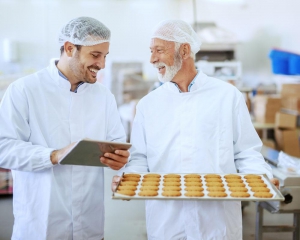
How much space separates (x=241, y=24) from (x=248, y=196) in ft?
20.6

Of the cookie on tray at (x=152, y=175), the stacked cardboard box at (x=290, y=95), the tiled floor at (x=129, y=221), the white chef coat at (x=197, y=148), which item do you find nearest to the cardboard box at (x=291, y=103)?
the stacked cardboard box at (x=290, y=95)

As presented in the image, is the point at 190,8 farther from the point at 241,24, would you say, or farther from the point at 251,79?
the point at 251,79

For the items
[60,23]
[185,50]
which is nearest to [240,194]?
[185,50]

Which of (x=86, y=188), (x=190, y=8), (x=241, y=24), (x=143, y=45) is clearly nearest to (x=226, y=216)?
(x=86, y=188)

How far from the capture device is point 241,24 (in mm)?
7230

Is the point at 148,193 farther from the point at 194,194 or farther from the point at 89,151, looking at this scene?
the point at 89,151

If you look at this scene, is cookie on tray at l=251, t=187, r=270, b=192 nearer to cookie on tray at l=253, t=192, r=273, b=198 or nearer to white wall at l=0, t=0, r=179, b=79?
cookie on tray at l=253, t=192, r=273, b=198

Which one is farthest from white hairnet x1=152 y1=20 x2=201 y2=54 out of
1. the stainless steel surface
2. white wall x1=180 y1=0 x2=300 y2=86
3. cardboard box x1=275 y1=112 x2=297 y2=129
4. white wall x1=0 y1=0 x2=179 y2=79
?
white wall x1=0 y1=0 x2=179 y2=79

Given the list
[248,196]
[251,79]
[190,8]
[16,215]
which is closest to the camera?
[248,196]

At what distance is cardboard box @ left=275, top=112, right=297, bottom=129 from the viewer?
446cm

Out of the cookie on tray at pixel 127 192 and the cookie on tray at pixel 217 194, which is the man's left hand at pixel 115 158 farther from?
the cookie on tray at pixel 217 194

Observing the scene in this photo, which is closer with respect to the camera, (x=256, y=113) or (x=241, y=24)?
(x=256, y=113)

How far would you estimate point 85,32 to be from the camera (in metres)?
1.70

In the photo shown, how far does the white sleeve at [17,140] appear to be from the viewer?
153cm
